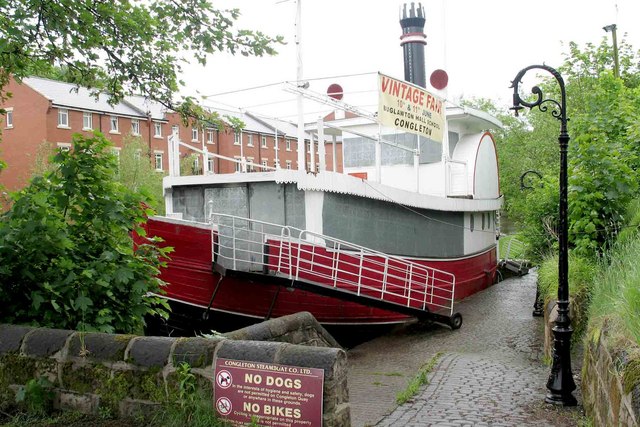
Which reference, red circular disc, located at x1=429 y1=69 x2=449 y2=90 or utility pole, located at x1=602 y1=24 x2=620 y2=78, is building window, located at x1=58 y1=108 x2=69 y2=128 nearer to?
red circular disc, located at x1=429 y1=69 x2=449 y2=90

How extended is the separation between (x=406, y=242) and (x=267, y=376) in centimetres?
1008

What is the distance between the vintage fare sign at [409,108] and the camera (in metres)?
11.9

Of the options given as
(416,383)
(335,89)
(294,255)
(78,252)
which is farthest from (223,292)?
(335,89)

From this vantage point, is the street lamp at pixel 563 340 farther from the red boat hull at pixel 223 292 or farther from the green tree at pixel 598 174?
the red boat hull at pixel 223 292

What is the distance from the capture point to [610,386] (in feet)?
14.6

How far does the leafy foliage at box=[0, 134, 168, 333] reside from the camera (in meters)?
5.45

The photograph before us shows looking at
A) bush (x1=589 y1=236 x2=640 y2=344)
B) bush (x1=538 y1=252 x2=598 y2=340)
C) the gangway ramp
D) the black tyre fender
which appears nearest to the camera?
bush (x1=589 y1=236 x2=640 y2=344)

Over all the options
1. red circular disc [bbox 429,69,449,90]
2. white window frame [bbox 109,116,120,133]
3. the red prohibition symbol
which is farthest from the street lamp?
white window frame [bbox 109,116,120,133]

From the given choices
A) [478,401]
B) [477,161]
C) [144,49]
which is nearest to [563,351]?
[478,401]

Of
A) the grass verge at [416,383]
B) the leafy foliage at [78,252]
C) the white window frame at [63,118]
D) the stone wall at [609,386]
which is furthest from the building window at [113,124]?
the stone wall at [609,386]

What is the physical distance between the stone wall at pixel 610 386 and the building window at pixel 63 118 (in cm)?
3994

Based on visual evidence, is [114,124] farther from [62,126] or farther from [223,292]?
[223,292]

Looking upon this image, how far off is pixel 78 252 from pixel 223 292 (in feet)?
17.2

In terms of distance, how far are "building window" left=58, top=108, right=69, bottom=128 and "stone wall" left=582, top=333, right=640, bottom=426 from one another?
131ft
